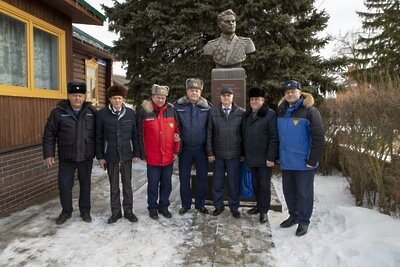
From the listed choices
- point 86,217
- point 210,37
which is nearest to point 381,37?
point 210,37

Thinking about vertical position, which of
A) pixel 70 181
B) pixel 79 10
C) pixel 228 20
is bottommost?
pixel 70 181

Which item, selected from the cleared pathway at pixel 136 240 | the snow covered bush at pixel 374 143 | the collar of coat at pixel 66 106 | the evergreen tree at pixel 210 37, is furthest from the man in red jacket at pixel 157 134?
the evergreen tree at pixel 210 37

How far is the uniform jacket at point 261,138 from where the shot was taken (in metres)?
4.45

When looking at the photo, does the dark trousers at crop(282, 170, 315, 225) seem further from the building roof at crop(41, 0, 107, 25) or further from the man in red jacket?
the building roof at crop(41, 0, 107, 25)

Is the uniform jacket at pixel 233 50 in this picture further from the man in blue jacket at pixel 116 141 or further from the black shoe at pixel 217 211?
the black shoe at pixel 217 211

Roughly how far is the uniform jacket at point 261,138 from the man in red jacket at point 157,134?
982 mm

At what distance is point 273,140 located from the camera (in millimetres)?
4445

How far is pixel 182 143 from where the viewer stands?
15.8ft

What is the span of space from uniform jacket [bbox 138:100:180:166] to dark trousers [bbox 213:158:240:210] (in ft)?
2.39

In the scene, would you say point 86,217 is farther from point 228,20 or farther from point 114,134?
point 228,20

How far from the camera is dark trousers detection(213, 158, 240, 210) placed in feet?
15.7

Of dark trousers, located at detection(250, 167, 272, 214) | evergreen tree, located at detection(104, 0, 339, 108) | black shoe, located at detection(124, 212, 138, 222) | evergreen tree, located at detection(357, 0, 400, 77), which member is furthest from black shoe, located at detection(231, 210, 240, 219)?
evergreen tree, located at detection(357, 0, 400, 77)

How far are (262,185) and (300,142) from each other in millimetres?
849

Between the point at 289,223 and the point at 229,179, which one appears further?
the point at 229,179
